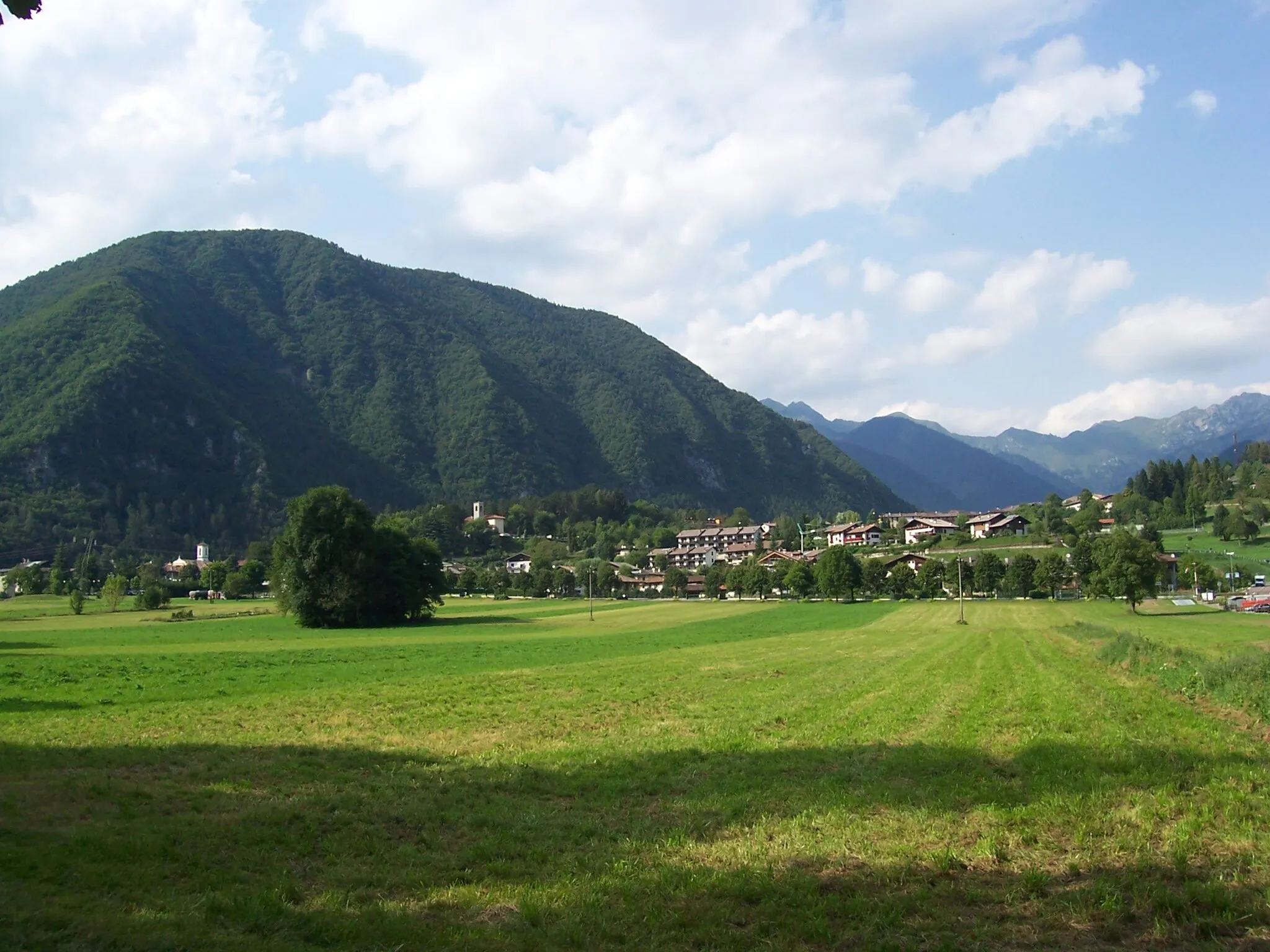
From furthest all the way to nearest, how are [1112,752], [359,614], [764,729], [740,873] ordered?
[359,614] < [764,729] < [1112,752] < [740,873]

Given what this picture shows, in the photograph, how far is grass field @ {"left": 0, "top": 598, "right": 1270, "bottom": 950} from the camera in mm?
7676

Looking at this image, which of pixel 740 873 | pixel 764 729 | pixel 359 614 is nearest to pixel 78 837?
Answer: pixel 740 873

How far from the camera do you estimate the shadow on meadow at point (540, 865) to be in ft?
24.6

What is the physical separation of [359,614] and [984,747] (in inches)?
2960

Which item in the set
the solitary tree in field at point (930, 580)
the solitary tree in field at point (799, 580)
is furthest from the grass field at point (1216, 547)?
the solitary tree in field at point (799, 580)

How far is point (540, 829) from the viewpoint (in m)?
10.8

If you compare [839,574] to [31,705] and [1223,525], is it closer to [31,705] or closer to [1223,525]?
[1223,525]

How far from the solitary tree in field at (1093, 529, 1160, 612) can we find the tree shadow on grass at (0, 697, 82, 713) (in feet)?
286

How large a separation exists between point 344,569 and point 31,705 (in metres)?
60.3

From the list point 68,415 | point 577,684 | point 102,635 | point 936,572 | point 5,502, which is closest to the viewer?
point 577,684

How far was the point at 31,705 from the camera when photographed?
2220 centimetres

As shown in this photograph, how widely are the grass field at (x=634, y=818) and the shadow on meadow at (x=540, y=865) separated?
4cm

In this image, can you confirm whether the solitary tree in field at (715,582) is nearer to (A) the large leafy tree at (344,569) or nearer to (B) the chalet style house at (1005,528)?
(B) the chalet style house at (1005,528)

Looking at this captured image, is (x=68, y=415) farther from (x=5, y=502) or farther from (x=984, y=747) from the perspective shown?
(x=984, y=747)
